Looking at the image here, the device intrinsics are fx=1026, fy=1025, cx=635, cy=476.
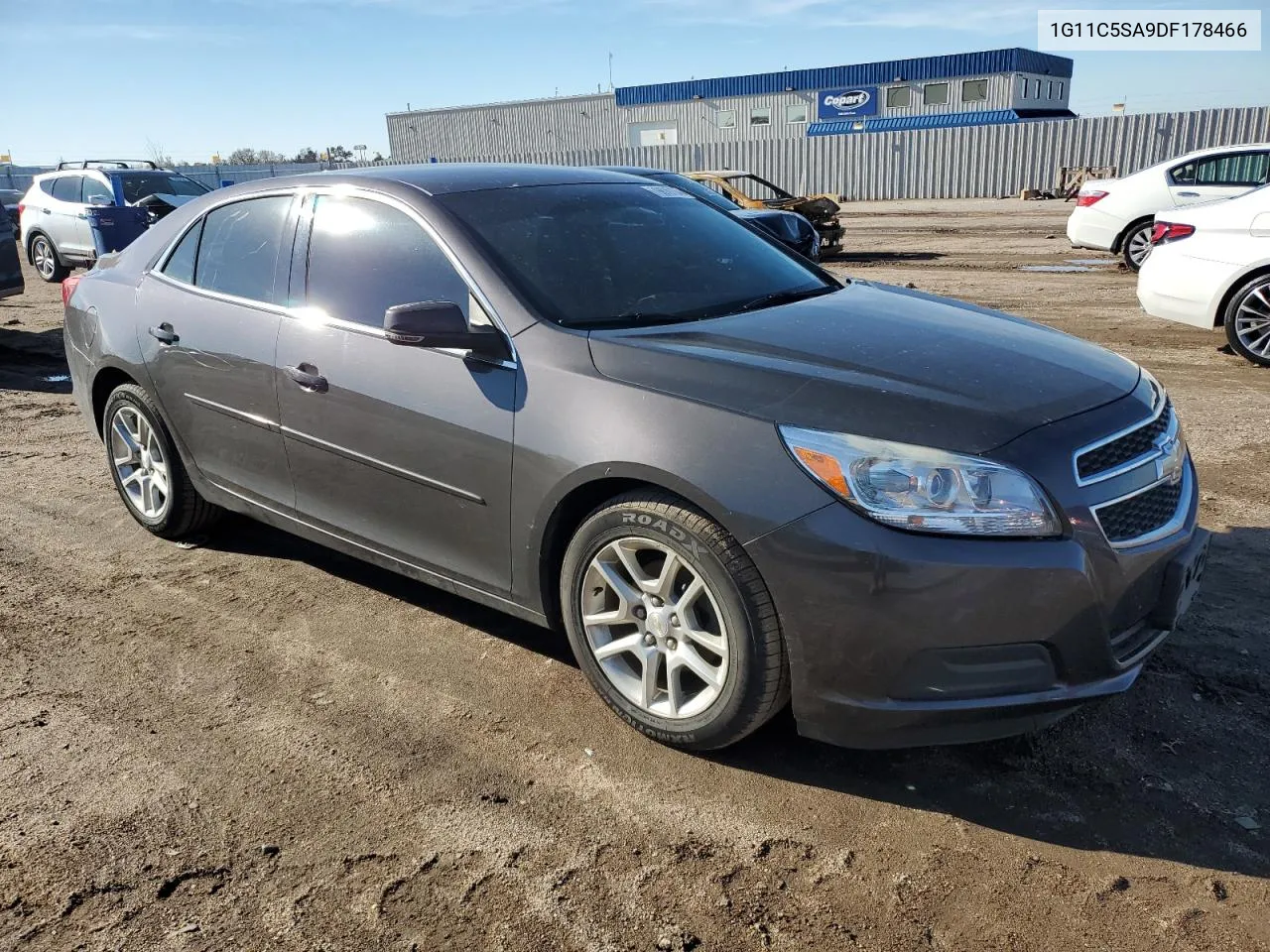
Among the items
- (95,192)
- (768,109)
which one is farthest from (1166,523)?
(768,109)

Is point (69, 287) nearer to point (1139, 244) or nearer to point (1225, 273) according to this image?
point (1225, 273)

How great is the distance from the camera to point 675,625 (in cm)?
296

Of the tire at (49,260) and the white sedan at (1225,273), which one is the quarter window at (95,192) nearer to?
the tire at (49,260)

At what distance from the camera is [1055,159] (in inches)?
1232

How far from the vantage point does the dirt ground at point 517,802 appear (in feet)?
7.93

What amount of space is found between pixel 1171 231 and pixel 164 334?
25.4 feet

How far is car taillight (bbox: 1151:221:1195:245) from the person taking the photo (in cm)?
830

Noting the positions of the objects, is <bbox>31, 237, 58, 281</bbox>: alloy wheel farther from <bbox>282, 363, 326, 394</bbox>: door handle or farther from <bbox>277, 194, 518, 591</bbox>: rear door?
<bbox>282, 363, 326, 394</bbox>: door handle

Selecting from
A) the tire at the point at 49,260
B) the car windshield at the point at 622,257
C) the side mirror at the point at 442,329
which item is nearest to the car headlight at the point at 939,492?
the car windshield at the point at 622,257

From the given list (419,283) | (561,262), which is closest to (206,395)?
(419,283)

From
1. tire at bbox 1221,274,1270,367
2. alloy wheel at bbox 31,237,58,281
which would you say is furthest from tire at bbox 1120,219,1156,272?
alloy wheel at bbox 31,237,58,281

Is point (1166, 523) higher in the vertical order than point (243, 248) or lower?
lower

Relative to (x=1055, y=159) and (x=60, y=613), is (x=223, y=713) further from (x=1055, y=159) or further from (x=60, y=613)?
(x=1055, y=159)

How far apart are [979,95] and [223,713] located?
51.6 meters
